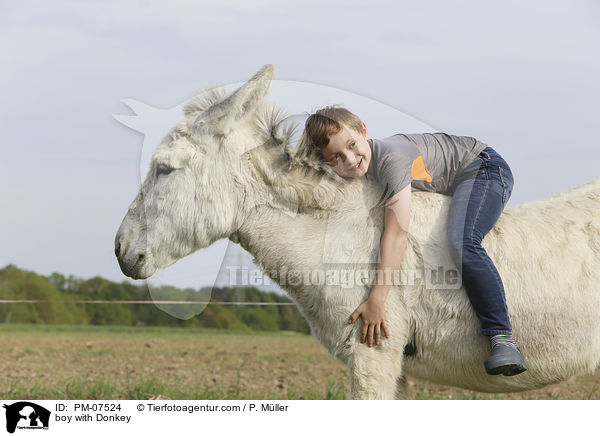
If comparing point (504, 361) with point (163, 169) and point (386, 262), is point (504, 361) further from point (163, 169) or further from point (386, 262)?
point (163, 169)

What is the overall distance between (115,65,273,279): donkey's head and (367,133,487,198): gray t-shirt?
0.79m

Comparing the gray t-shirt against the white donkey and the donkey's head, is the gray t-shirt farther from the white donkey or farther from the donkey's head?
the donkey's head

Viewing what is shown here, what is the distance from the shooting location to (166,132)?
10.3 ft

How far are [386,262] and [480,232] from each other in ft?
1.94

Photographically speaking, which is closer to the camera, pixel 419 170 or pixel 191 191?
pixel 191 191

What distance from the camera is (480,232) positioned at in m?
2.88

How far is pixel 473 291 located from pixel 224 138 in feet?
5.58

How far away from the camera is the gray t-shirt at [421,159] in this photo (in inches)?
112

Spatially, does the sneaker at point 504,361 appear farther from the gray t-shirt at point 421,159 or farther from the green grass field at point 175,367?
the green grass field at point 175,367

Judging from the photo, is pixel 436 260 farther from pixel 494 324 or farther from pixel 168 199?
pixel 168 199

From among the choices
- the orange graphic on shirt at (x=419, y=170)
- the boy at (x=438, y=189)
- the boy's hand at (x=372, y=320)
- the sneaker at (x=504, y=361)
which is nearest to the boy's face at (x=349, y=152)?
the boy at (x=438, y=189)
